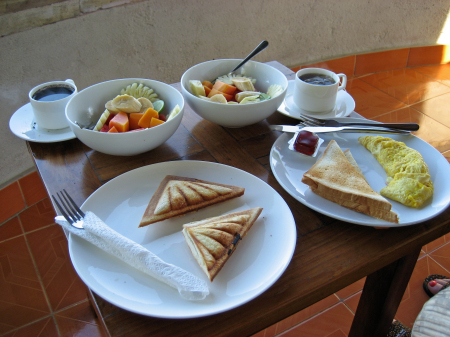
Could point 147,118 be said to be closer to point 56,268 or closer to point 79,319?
point 79,319

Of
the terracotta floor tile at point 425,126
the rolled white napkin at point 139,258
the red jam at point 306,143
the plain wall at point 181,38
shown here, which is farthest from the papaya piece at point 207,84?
the terracotta floor tile at point 425,126

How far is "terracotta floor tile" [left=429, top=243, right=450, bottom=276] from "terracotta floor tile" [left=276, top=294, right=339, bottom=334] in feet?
1.91

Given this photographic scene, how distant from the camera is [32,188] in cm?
205

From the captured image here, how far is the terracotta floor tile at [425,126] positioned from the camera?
7.95 ft

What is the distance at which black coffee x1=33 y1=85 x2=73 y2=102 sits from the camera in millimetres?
1068

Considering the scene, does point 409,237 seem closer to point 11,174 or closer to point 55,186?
point 55,186

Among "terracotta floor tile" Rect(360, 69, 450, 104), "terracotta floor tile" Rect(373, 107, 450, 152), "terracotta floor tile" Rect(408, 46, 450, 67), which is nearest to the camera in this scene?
"terracotta floor tile" Rect(373, 107, 450, 152)

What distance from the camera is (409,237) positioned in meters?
0.77

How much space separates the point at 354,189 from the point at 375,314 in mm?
499

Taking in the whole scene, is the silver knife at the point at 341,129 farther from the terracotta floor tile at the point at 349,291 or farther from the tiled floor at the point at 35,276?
the tiled floor at the point at 35,276

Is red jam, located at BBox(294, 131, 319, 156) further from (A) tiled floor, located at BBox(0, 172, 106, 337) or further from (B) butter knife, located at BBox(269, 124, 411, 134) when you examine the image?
(A) tiled floor, located at BBox(0, 172, 106, 337)

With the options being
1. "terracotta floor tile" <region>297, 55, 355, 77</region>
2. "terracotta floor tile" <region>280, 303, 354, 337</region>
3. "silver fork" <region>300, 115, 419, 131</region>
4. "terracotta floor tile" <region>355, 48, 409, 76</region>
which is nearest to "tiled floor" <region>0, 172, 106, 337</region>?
"terracotta floor tile" <region>280, 303, 354, 337</region>

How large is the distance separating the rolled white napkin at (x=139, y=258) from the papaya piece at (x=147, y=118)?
35 centimetres

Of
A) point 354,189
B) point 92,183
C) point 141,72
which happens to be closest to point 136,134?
point 92,183
